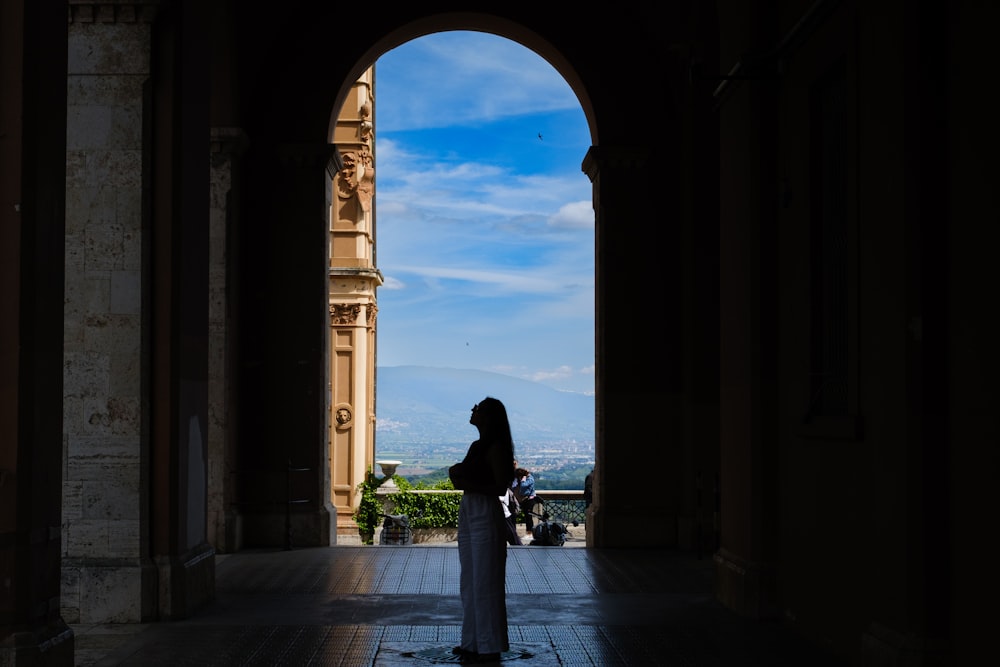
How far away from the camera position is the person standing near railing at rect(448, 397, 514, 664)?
8.09 meters

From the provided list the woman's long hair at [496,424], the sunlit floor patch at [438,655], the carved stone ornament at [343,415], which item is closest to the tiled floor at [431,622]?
the sunlit floor patch at [438,655]

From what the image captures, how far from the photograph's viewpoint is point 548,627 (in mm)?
9273

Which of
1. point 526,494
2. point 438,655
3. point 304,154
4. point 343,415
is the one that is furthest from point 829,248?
point 343,415

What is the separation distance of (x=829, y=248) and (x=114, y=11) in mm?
5835

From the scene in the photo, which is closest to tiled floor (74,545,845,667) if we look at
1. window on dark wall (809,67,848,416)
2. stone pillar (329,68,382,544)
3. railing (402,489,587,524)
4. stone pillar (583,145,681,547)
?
stone pillar (583,145,681,547)

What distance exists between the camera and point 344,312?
26.8 metres

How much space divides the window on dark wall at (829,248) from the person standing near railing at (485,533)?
7.42ft

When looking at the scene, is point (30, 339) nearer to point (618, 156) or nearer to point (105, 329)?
point (105, 329)

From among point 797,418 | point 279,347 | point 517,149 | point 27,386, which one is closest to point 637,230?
point 279,347

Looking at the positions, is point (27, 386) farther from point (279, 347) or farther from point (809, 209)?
point (279, 347)

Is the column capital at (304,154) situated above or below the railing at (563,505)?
above

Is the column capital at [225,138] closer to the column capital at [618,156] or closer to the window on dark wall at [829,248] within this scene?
the column capital at [618,156]

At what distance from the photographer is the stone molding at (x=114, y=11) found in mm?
9758

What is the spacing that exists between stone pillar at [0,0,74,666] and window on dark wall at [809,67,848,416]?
198 inches
